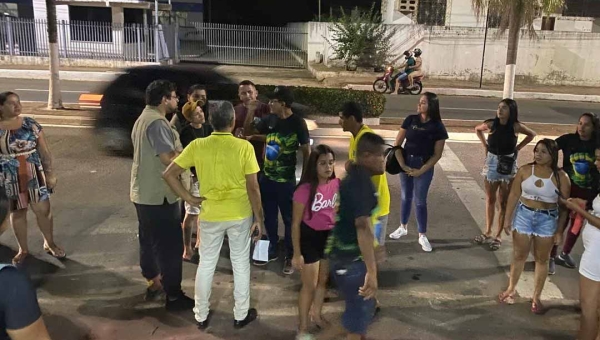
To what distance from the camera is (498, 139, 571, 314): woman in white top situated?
4.20 m

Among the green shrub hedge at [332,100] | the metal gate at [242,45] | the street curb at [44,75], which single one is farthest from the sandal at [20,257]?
the metal gate at [242,45]

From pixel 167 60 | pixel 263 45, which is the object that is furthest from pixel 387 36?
pixel 167 60

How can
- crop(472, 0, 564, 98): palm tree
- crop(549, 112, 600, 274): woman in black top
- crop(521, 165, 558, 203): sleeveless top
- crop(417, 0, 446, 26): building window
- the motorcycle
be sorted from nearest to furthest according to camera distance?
crop(521, 165, 558, 203): sleeveless top, crop(549, 112, 600, 274): woman in black top, crop(472, 0, 564, 98): palm tree, the motorcycle, crop(417, 0, 446, 26): building window

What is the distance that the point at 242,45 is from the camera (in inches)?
944

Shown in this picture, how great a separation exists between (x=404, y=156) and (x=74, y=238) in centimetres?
357

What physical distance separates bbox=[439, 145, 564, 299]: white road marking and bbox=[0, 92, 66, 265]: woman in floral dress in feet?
14.4

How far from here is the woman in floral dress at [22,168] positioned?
4.63m

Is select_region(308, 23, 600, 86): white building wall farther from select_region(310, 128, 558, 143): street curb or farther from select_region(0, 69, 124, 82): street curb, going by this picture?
select_region(0, 69, 124, 82): street curb

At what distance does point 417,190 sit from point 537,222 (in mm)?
1436

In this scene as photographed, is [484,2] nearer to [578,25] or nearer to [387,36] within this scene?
[387,36]

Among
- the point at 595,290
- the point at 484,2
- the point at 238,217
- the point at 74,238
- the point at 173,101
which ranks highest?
the point at 484,2

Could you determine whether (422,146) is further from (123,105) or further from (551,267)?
(123,105)

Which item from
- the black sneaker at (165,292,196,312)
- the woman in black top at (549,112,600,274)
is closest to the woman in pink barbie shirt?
the black sneaker at (165,292,196,312)

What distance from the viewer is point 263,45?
2384 cm
